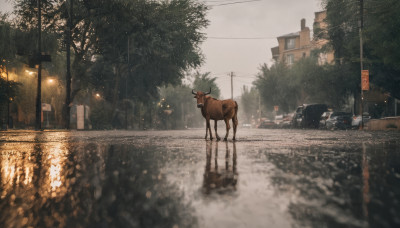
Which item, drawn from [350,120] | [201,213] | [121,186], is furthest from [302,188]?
[350,120]

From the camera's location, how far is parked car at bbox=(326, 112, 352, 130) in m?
32.3

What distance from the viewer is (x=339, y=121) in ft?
106

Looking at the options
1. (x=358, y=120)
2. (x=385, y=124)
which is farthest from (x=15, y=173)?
(x=358, y=120)

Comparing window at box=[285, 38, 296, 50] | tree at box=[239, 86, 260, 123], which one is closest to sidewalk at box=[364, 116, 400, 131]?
window at box=[285, 38, 296, 50]

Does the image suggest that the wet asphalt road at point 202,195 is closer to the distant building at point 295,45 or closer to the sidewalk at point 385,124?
the sidewalk at point 385,124

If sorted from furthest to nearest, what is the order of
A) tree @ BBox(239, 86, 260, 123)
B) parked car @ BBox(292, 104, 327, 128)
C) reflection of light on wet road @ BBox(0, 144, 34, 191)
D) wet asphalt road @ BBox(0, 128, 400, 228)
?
tree @ BBox(239, 86, 260, 123) < parked car @ BBox(292, 104, 327, 128) < reflection of light on wet road @ BBox(0, 144, 34, 191) < wet asphalt road @ BBox(0, 128, 400, 228)

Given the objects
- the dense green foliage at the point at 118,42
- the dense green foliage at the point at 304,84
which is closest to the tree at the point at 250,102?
the dense green foliage at the point at 304,84

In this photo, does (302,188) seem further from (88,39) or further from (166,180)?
(88,39)

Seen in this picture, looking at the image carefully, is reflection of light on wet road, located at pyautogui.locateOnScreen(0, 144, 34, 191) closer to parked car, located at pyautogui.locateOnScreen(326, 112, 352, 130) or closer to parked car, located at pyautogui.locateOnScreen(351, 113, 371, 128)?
parked car, located at pyautogui.locateOnScreen(351, 113, 371, 128)

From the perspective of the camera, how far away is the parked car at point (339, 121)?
106ft

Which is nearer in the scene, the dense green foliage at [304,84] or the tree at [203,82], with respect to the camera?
the dense green foliage at [304,84]

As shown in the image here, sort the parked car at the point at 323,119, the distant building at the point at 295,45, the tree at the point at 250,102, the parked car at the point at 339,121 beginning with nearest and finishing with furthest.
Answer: the parked car at the point at 339,121 → the parked car at the point at 323,119 → the distant building at the point at 295,45 → the tree at the point at 250,102

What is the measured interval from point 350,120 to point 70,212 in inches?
1285

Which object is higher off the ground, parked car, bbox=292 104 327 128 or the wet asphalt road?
parked car, bbox=292 104 327 128
